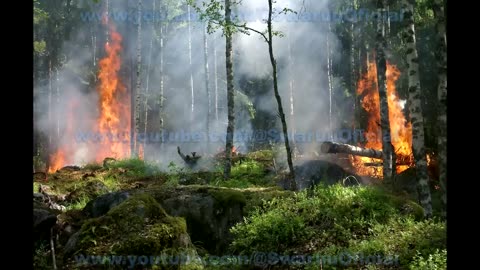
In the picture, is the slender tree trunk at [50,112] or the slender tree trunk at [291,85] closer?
the slender tree trunk at [50,112]

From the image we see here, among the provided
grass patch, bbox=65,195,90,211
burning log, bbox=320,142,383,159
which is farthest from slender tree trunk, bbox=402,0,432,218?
grass patch, bbox=65,195,90,211

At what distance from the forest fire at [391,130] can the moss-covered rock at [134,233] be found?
1326 cm

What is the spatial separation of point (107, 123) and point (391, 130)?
23.2 meters

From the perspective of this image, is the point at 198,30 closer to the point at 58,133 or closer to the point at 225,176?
the point at 58,133

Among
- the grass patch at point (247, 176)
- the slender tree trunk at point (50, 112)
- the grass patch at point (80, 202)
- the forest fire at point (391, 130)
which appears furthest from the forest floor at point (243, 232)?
the slender tree trunk at point (50, 112)

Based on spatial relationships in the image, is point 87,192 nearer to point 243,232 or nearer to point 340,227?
point 243,232

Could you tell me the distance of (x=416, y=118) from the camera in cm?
1063

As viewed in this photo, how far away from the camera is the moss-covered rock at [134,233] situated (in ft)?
20.9

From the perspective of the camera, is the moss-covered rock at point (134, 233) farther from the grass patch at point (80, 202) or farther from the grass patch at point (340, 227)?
the grass patch at point (80, 202)

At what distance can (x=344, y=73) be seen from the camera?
1286 inches

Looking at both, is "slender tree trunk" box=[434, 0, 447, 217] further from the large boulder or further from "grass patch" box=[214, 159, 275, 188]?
the large boulder
